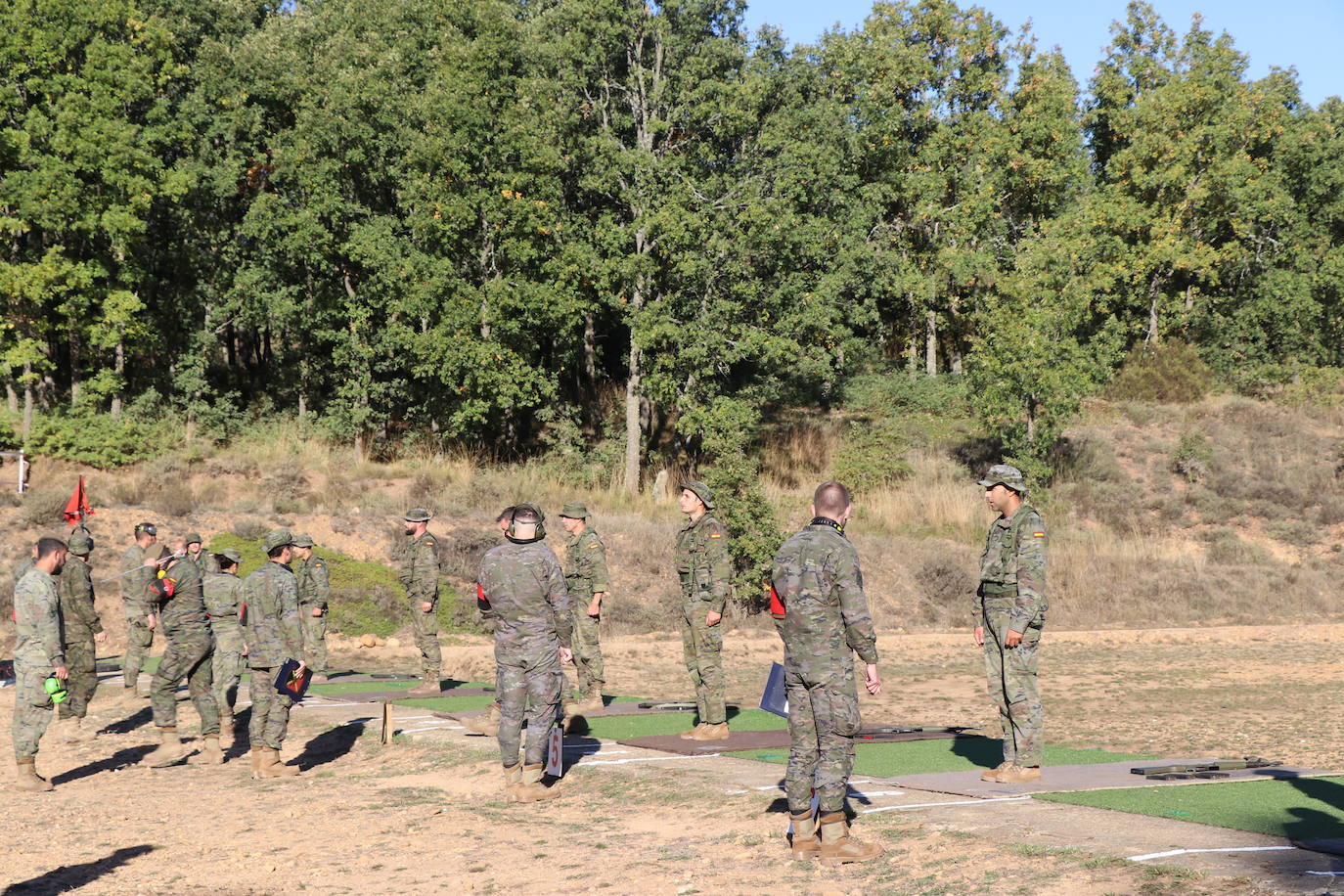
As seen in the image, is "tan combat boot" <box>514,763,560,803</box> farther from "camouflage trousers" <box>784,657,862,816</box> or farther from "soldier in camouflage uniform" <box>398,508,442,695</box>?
"soldier in camouflage uniform" <box>398,508,442,695</box>

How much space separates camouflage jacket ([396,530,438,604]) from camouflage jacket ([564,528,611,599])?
2.37 m

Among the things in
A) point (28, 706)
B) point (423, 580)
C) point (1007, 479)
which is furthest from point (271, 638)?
point (1007, 479)

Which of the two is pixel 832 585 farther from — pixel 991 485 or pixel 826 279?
pixel 826 279

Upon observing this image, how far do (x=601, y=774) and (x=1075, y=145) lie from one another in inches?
1708

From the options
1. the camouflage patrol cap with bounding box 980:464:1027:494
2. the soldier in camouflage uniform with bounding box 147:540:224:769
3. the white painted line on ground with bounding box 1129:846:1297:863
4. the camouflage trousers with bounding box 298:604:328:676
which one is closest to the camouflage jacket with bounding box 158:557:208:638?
the soldier in camouflage uniform with bounding box 147:540:224:769

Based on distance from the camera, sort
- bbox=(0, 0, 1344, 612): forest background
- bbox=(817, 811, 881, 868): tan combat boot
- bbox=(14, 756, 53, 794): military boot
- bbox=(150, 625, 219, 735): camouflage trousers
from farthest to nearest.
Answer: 1. bbox=(0, 0, 1344, 612): forest background
2. bbox=(150, 625, 219, 735): camouflage trousers
3. bbox=(14, 756, 53, 794): military boot
4. bbox=(817, 811, 881, 868): tan combat boot

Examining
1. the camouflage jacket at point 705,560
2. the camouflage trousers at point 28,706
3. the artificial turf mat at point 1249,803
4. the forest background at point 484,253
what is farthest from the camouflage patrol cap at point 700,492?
the forest background at point 484,253

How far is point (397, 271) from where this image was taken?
35750mm

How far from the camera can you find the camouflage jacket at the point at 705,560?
12680 millimetres

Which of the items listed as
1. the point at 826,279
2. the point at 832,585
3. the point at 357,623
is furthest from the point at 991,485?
the point at 826,279

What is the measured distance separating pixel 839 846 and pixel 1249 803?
3.24 meters

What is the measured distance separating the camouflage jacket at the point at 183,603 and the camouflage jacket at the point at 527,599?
15.2 ft

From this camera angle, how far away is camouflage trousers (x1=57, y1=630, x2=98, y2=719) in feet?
51.9

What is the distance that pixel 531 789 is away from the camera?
11.0 metres
